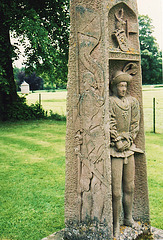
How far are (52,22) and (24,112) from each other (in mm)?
5152

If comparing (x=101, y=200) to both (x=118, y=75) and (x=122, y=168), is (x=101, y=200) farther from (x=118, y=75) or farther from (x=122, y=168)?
(x=118, y=75)

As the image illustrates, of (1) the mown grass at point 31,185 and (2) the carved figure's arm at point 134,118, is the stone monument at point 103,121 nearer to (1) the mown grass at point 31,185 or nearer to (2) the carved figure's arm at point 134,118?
(2) the carved figure's arm at point 134,118

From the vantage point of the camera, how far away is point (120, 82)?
3430mm

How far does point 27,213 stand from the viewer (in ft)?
17.4

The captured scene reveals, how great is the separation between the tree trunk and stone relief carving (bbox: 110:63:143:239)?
33.2 ft

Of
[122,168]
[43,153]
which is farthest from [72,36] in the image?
[43,153]

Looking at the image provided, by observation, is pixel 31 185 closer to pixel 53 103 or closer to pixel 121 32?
pixel 121 32

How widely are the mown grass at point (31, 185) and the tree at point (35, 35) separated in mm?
3936

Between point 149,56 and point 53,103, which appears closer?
point 53,103

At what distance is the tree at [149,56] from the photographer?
31.9 metres

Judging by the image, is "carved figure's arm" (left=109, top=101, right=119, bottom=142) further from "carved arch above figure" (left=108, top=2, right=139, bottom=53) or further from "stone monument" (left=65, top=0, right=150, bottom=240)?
"carved arch above figure" (left=108, top=2, right=139, bottom=53)

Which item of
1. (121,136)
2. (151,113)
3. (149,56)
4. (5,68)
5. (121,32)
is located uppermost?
(149,56)

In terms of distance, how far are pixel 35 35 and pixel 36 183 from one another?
317 inches

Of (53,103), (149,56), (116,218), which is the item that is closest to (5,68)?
(53,103)
